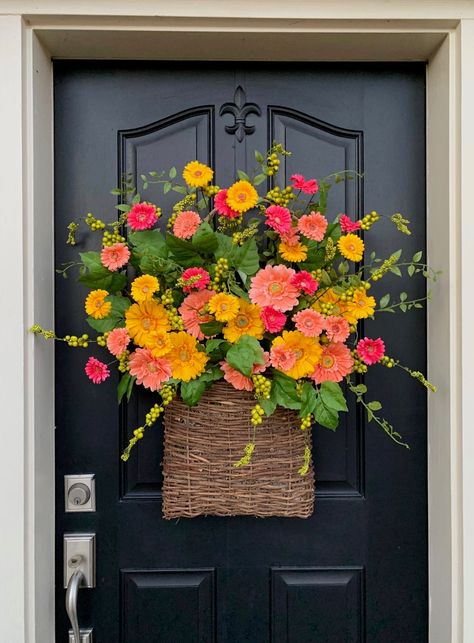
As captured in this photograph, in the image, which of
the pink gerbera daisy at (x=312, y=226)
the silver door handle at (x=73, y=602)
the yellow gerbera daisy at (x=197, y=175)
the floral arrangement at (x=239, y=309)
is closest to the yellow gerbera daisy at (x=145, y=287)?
the floral arrangement at (x=239, y=309)

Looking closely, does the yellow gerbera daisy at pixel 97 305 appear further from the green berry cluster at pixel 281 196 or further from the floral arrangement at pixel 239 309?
the green berry cluster at pixel 281 196

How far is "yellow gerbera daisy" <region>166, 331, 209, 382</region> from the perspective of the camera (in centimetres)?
108

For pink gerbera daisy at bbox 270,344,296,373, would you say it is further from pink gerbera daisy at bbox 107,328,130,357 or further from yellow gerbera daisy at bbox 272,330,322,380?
pink gerbera daisy at bbox 107,328,130,357

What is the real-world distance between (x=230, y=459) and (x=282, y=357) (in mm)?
248

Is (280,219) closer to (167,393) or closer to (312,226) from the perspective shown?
(312,226)

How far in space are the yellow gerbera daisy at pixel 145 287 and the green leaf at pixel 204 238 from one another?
112 mm

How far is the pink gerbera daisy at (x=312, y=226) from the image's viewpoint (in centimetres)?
110

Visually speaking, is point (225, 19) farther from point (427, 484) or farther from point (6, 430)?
point (427, 484)

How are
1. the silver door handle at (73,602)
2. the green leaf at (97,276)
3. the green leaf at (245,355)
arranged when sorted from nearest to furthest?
the green leaf at (245,355) → the green leaf at (97,276) → the silver door handle at (73,602)

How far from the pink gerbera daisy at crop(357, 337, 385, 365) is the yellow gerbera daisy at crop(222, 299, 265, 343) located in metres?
0.22

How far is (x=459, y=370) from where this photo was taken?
1.22 metres

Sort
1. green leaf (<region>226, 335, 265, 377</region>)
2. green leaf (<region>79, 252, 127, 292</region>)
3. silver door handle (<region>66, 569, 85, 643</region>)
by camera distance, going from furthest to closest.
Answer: silver door handle (<region>66, 569, 85, 643</region>) < green leaf (<region>79, 252, 127, 292</region>) < green leaf (<region>226, 335, 265, 377</region>)

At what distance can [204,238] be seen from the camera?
1064 millimetres

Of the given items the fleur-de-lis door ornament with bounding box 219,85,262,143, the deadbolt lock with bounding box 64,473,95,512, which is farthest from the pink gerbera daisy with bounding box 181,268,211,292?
the deadbolt lock with bounding box 64,473,95,512
